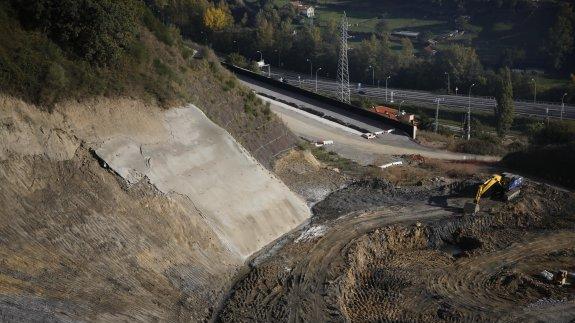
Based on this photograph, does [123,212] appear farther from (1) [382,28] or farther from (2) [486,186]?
(1) [382,28]

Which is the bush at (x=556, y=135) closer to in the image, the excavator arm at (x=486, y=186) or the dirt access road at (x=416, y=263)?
the dirt access road at (x=416, y=263)

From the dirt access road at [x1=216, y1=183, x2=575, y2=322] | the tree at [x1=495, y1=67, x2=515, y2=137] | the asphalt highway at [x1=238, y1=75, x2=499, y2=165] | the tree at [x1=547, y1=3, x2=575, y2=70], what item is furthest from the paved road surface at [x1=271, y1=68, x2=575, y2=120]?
the dirt access road at [x1=216, y1=183, x2=575, y2=322]

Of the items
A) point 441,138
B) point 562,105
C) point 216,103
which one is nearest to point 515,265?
point 216,103

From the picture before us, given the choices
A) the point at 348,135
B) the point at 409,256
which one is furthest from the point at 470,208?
the point at 348,135

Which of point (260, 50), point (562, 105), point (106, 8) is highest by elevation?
point (106, 8)

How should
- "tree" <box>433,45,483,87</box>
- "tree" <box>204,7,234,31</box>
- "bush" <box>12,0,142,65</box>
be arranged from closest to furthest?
"bush" <box>12,0,142,65</box>
"tree" <box>433,45,483,87</box>
"tree" <box>204,7,234,31</box>

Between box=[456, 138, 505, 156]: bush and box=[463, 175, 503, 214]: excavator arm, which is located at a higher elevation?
box=[463, 175, 503, 214]: excavator arm

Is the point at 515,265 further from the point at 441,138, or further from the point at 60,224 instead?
the point at 441,138

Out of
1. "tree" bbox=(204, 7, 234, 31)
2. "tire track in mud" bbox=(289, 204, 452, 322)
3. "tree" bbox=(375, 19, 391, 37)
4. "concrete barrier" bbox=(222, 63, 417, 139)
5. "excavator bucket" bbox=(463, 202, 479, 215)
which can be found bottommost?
"tire track in mud" bbox=(289, 204, 452, 322)

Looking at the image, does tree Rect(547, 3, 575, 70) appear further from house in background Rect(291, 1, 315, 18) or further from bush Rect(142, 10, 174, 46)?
bush Rect(142, 10, 174, 46)
